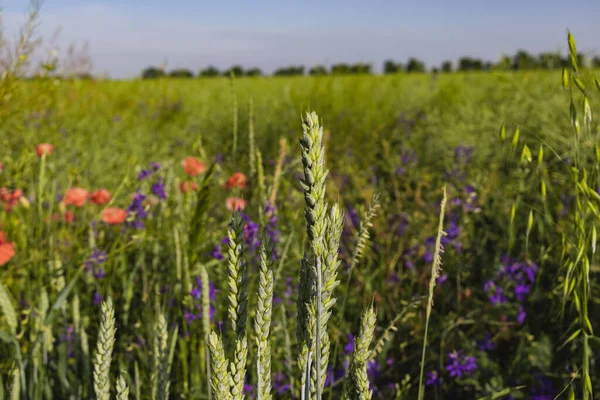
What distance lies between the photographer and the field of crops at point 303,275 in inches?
28.5

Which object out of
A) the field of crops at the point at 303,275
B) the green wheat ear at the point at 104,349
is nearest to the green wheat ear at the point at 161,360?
the field of crops at the point at 303,275

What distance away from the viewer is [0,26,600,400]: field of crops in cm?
72

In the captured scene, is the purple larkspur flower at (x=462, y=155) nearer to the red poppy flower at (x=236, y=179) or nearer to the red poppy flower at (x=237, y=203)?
the red poppy flower at (x=236, y=179)

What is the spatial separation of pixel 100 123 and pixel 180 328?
525 centimetres

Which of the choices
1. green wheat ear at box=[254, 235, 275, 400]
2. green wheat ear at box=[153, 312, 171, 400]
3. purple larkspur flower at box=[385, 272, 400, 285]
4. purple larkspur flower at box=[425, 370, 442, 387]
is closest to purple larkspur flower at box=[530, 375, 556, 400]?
purple larkspur flower at box=[425, 370, 442, 387]

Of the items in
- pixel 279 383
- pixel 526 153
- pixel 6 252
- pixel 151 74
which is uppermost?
pixel 151 74

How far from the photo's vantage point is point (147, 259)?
2.27 metres

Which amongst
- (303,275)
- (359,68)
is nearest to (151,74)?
(359,68)

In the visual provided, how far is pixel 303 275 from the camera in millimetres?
706

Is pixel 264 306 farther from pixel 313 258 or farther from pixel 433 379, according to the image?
pixel 433 379

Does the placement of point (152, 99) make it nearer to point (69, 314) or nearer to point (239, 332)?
point (69, 314)

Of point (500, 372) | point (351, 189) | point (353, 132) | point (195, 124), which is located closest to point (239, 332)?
point (500, 372)

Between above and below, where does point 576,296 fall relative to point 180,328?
above

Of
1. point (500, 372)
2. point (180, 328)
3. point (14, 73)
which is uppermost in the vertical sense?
point (14, 73)
